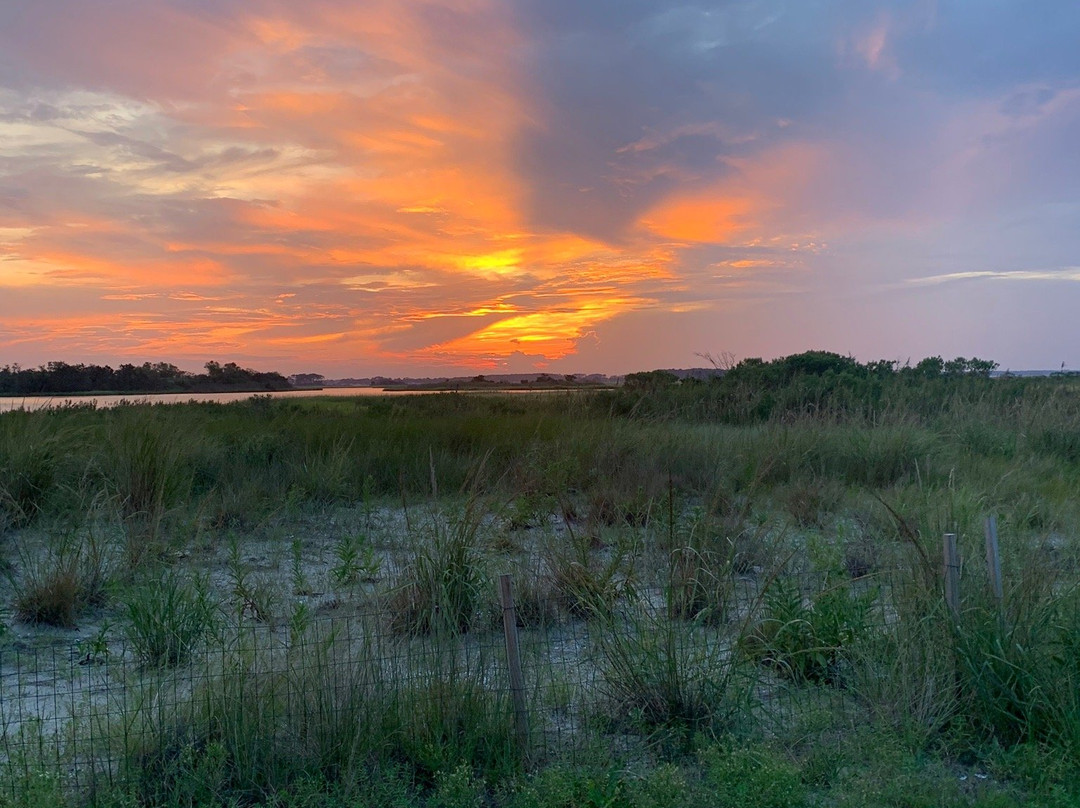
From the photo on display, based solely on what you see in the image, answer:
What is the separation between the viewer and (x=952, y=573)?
4715 millimetres

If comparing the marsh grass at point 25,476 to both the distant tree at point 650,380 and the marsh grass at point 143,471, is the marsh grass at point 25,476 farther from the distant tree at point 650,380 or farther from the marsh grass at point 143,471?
the distant tree at point 650,380

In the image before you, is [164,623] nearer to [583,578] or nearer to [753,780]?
[583,578]

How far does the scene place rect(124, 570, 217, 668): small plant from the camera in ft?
17.5

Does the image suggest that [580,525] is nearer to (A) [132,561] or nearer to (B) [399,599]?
(B) [399,599]

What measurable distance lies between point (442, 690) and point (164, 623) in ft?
7.49

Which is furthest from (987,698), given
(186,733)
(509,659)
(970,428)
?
(970,428)

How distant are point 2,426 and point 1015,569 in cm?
1262

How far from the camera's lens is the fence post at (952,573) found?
4695 mm

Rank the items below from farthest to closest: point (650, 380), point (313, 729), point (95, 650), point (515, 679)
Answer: point (650, 380) → point (95, 650) → point (515, 679) → point (313, 729)

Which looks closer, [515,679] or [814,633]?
[515,679]

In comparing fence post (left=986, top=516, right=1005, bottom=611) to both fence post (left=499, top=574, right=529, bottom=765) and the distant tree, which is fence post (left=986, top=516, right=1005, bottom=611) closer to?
fence post (left=499, top=574, right=529, bottom=765)

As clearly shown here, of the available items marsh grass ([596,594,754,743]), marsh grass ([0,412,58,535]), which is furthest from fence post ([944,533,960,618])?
marsh grass ([0,412,58,535])

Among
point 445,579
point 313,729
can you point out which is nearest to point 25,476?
point 445,579

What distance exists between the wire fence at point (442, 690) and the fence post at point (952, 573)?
91mm
